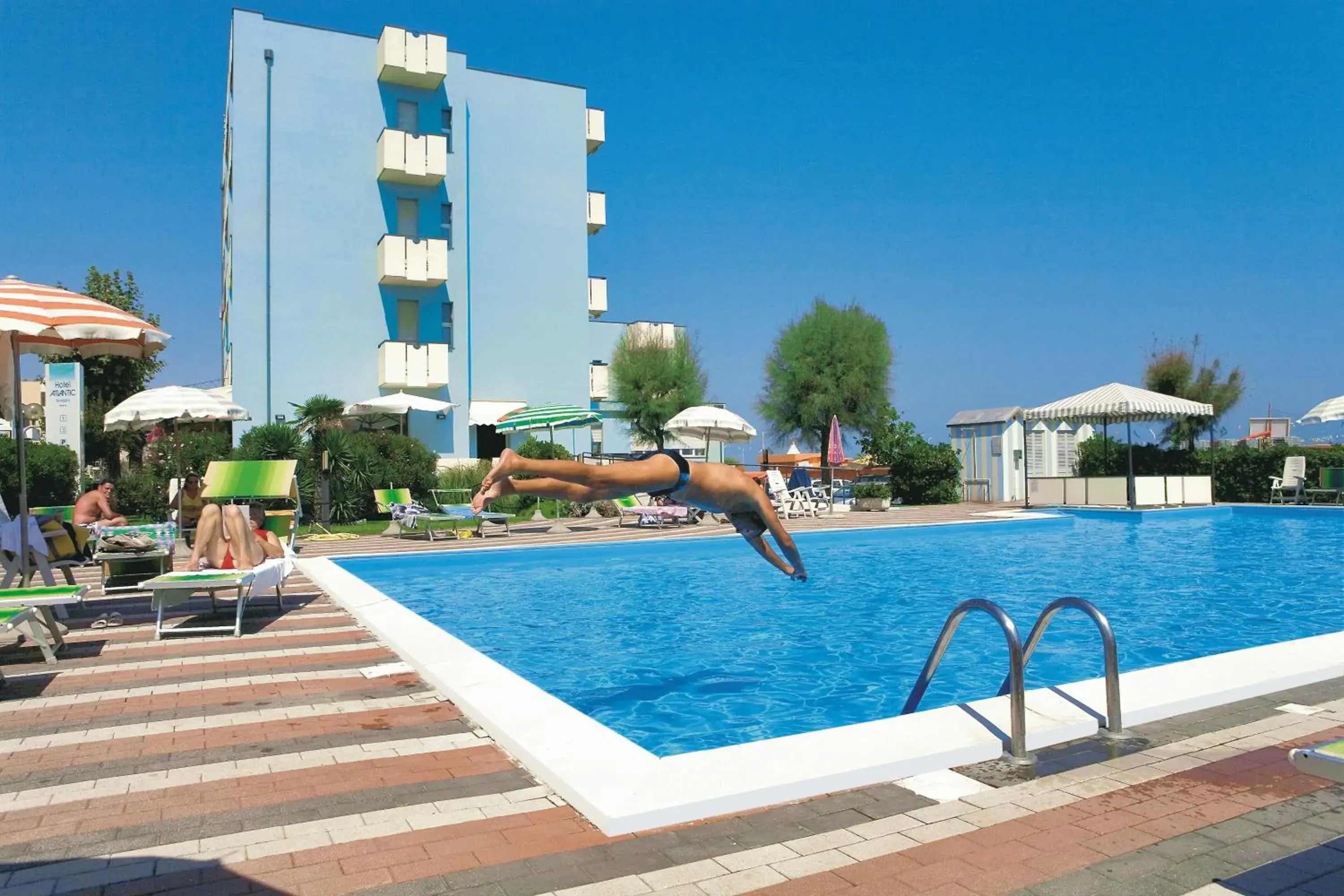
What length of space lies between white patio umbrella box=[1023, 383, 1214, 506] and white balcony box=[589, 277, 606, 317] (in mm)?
14597

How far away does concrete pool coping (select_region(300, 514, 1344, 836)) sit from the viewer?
3.44 m

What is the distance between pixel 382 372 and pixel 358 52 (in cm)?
912

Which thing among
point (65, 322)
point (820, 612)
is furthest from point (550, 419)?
point (65, 322)

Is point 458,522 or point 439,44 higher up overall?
point 439,44

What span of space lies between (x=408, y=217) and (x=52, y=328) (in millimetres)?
20193

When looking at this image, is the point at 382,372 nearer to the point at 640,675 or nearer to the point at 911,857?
the point at 640,675

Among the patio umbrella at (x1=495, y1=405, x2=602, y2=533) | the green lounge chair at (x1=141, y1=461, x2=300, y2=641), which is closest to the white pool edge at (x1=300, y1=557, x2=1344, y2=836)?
the green lounge chair at (x1=141, y1=461, x2=300, y2=641)

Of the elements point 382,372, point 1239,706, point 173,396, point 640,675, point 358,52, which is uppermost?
point 358,52

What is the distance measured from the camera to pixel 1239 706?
4707mm

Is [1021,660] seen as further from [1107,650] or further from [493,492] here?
[493,492]

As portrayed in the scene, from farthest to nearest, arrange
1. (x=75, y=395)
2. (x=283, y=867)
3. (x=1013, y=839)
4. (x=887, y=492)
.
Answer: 1. (x=887, y=492)
2. (x=75, y=395)
3. (x=1013, y=839)
4. (x=283, y=867)

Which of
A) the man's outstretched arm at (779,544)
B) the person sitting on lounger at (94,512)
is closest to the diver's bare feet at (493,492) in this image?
the man's outstretched arm at (779,544)

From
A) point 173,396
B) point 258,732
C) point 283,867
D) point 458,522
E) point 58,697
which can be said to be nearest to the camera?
point 283,867

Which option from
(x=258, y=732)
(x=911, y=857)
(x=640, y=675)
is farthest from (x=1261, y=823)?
(x=640, y=675)
